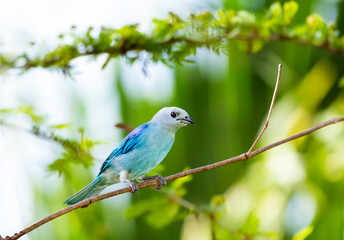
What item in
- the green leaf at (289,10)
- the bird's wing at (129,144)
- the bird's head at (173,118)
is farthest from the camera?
the green leaf at (289,10)

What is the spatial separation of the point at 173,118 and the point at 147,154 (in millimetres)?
202

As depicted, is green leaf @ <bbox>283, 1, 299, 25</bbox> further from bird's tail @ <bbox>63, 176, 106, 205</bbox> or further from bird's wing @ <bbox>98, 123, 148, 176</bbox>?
bird's tail @ <bbox>63, 176, 106, 205</bbox>

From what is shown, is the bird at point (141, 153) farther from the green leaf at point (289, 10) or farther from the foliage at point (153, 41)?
the green leaf at point (289, 10)

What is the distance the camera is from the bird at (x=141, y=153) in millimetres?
1887

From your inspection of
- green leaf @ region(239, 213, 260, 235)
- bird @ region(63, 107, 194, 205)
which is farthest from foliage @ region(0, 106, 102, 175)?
green leaf @ region(239, 213, 260, 235)

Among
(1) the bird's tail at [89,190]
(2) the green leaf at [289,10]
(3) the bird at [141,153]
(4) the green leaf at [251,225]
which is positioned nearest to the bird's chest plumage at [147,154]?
(3) the bird at [141,153]

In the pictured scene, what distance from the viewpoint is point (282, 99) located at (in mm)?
4129

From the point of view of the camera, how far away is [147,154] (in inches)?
75.6

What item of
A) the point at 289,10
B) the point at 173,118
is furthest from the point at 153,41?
the point at 289,10

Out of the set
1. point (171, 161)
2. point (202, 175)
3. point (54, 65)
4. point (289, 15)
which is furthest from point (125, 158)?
point (202, 175)

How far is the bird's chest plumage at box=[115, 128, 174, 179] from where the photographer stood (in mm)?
1902

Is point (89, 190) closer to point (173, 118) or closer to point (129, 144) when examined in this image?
point (129, 144)

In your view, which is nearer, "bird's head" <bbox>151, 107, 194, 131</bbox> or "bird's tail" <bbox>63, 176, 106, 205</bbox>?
"bird's head" <bbox>151, 107, 194, 131</bbox>

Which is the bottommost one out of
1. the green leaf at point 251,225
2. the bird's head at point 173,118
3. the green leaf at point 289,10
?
the green leaf at point 251,225
